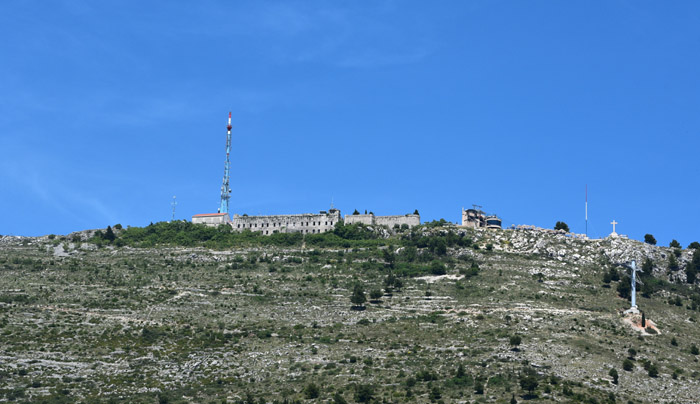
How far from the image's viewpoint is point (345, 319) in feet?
364

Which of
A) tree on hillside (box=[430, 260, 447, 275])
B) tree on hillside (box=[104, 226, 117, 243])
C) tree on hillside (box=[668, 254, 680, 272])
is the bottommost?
tree on hillside (box=[430, 260, 447, 275])

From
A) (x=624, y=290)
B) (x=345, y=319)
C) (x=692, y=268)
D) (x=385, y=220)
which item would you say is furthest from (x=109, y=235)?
(x=692, y=268)

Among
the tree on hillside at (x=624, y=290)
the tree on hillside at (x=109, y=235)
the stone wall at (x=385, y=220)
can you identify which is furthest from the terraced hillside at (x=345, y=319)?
the stone wall at (x=385, y=220)

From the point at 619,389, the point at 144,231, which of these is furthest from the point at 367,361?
the point at 144,231

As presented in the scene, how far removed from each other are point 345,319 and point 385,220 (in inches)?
1850

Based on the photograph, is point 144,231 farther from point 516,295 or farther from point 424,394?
point 424,394

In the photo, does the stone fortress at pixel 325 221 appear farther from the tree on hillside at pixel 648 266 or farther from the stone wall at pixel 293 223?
the tree on hillside at pixel 648 266

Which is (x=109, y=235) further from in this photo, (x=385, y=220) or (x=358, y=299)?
(x=358, y=299)

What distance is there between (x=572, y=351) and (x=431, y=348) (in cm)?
1336

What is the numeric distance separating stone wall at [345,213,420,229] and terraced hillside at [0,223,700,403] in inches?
115

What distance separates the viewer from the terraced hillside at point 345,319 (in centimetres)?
8975

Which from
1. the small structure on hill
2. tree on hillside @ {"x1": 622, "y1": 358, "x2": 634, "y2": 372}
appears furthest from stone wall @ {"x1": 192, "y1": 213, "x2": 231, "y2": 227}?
tree on hillside @ {"x1": 622, "y1": 358, "x2": 634, "y2": 372}

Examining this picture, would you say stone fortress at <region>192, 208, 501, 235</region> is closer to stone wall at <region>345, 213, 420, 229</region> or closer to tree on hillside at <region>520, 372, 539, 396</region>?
stone wall at <region>345, 213, 420, 229</region>

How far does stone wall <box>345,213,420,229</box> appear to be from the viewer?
15475 cm
